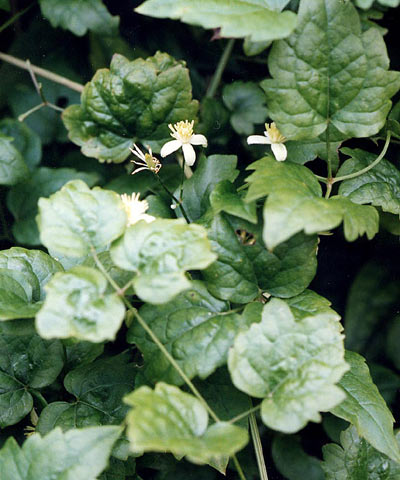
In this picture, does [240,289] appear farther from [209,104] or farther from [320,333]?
[209,104]

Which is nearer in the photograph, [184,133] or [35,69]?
[184,133]

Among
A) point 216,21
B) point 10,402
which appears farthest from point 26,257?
point 216,21

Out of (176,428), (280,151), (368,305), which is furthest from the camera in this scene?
(368,305)

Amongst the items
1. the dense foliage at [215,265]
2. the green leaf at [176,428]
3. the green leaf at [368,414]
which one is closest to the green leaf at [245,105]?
the dense foliage at [215,265]

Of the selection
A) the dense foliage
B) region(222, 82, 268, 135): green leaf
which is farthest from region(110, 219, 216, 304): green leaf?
region(222, 82, 268, 135): green leaf

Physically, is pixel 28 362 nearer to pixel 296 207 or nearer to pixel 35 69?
pixel 296 207

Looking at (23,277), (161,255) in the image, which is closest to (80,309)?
(161,255)

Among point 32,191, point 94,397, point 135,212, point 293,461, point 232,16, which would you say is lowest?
point 293,461

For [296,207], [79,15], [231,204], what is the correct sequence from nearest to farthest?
[296,207] < [231,204] < [79,15]
